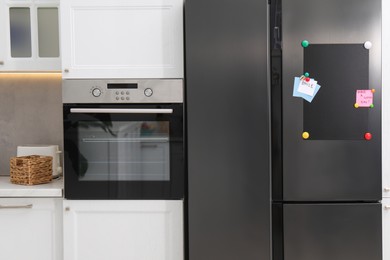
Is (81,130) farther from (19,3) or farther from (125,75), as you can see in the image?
(19,3)

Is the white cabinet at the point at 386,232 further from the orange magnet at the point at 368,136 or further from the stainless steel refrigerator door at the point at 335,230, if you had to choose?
the orange magnet at the point at 368,136

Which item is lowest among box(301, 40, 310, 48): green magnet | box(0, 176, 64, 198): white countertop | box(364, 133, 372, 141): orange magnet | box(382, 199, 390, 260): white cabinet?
box(382, 199, 390, 260): white cabinet

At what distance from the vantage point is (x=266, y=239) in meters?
2.14

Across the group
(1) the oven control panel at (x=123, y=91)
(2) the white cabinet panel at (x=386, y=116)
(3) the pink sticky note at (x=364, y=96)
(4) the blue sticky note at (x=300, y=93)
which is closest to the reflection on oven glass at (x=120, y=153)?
(1) the oven control panel at (x=123, y=91)

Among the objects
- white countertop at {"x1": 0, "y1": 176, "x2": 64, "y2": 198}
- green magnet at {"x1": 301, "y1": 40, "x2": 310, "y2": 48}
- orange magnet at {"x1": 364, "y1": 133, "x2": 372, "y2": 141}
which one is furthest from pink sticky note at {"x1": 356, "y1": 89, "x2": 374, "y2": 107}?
white countertop at {"x1": 0, "y1": 176, "x2": 64, "y2": 198}

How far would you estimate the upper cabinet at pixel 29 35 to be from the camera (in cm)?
254

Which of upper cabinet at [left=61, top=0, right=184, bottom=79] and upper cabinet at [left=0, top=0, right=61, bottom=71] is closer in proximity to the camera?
upper cabinet at [left=61, top=0, right=184, bottom=79]

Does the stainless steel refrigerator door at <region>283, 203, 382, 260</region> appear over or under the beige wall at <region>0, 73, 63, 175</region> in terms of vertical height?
under

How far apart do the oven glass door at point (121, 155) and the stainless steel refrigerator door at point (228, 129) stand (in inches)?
5.7

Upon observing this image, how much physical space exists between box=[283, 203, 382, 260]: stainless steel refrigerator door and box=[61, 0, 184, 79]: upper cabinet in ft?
3.21

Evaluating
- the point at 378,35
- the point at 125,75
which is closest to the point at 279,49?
the point at 378,35

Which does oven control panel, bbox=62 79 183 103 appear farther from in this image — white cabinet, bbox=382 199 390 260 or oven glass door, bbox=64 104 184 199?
white cabinet, bbox=382 199 390 260

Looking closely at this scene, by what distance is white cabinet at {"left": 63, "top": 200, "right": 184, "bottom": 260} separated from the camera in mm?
2223

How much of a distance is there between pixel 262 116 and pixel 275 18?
495 millimetres
